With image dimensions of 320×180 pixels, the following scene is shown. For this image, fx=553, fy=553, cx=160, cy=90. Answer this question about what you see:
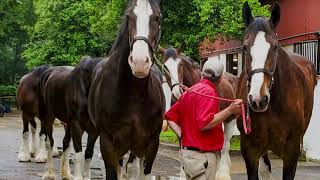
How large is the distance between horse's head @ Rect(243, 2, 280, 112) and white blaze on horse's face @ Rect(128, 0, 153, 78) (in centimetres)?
108

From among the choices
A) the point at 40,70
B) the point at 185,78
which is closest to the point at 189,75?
the point at 185,78

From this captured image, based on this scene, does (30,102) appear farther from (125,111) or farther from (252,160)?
(252,160)

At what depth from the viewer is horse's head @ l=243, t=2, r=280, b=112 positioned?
18.0ft

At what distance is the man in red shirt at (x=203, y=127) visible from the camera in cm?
563

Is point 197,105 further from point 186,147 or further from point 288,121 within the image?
point 288,121

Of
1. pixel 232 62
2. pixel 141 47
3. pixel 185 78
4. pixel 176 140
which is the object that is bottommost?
pixel 176 140

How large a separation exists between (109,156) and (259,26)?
2.23 metres

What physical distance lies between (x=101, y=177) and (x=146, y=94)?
4520 mm

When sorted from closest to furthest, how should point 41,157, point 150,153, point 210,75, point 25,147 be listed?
point 210,75
point 150,153
point 41,157
point 25,147

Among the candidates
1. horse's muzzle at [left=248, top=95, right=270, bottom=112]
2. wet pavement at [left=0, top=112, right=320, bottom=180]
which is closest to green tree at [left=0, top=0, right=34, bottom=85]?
wet pavement at [left=0, top=112, right=320, bottom=180]

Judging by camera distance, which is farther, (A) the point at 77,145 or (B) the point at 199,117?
(A) the point at 77,145

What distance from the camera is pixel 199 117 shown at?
5.62 metres

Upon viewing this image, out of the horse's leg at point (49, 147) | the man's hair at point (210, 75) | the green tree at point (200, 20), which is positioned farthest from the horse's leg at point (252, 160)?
the green tree at point (200, 20)

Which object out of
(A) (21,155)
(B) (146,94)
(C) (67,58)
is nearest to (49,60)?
(C) (67,58)
